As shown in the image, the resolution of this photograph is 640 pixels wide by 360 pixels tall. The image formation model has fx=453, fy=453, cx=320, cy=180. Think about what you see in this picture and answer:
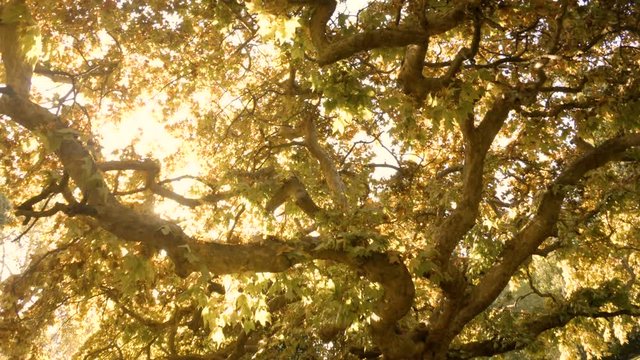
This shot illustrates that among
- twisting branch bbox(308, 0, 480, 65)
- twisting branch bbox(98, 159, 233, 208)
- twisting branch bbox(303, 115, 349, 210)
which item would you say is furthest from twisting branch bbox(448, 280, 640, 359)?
twisting branch bbox(308, 0, 480, 65)

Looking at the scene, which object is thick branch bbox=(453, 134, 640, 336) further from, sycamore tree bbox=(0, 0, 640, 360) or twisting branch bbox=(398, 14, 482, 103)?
twisting branch bbox=(398, 14, 482, 103)

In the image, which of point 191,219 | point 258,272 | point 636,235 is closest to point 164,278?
point 191,219

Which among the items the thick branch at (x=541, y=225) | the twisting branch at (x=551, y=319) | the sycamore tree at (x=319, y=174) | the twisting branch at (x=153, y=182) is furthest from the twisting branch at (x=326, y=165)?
the twisting branch at (x=551, y=319)

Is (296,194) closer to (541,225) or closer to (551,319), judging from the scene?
(541,225)

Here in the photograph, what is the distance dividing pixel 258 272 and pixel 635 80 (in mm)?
6461

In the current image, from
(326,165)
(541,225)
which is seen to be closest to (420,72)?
(541,225)

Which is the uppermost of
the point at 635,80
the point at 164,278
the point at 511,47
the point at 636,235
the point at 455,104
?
the point at 511,47

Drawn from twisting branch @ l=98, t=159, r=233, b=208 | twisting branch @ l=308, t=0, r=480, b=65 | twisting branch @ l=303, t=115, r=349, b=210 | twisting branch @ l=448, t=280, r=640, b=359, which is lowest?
twisting branch @ l=448, t=280, r=640, b=359

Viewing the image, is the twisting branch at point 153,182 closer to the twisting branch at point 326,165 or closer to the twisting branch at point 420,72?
the twisting branch at point 326,165

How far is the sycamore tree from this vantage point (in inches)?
240

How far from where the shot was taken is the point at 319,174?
11.7 m

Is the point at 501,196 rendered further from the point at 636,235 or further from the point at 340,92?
the point at 340,92

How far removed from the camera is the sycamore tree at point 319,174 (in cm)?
611

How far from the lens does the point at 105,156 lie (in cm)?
941
